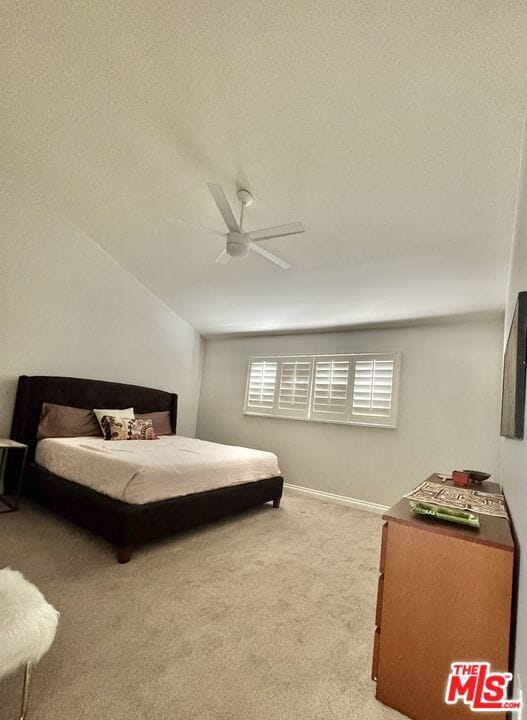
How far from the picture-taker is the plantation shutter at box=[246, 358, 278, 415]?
5.02 metres

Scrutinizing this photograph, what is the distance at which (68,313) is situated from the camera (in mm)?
4020

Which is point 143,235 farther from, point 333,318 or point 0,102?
point 333,318

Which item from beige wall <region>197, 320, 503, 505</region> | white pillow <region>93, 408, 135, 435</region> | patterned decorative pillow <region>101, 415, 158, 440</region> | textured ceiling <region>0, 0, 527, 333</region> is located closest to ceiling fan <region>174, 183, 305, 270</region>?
textured ceiling <region>0, 0, 527, 333</region>

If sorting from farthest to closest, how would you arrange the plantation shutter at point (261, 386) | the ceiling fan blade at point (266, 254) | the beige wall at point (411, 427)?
the plantation shutter at point (261, 386), the beige wall at point (411, 427), the ceiling fan blade at point (266, 254)

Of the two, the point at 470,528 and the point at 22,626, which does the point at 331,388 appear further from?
the point at 22,626

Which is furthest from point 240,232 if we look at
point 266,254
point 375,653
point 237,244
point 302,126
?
point 375,653

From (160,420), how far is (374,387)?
2.90m

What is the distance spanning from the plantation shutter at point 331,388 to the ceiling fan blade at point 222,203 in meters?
2.56

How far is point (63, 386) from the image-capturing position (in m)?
3.88

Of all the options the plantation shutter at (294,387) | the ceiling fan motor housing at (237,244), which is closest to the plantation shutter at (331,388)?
the plantation shutter at (294,387)

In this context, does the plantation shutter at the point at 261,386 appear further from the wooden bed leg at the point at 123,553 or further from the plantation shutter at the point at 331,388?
the wooden bed leg at the point at 123,553

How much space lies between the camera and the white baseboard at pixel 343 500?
3893 millimetres

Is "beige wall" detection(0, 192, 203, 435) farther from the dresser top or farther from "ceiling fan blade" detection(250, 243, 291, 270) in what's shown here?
the dresser top

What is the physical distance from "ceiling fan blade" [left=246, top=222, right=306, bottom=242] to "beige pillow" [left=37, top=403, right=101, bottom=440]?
2.90 meters
